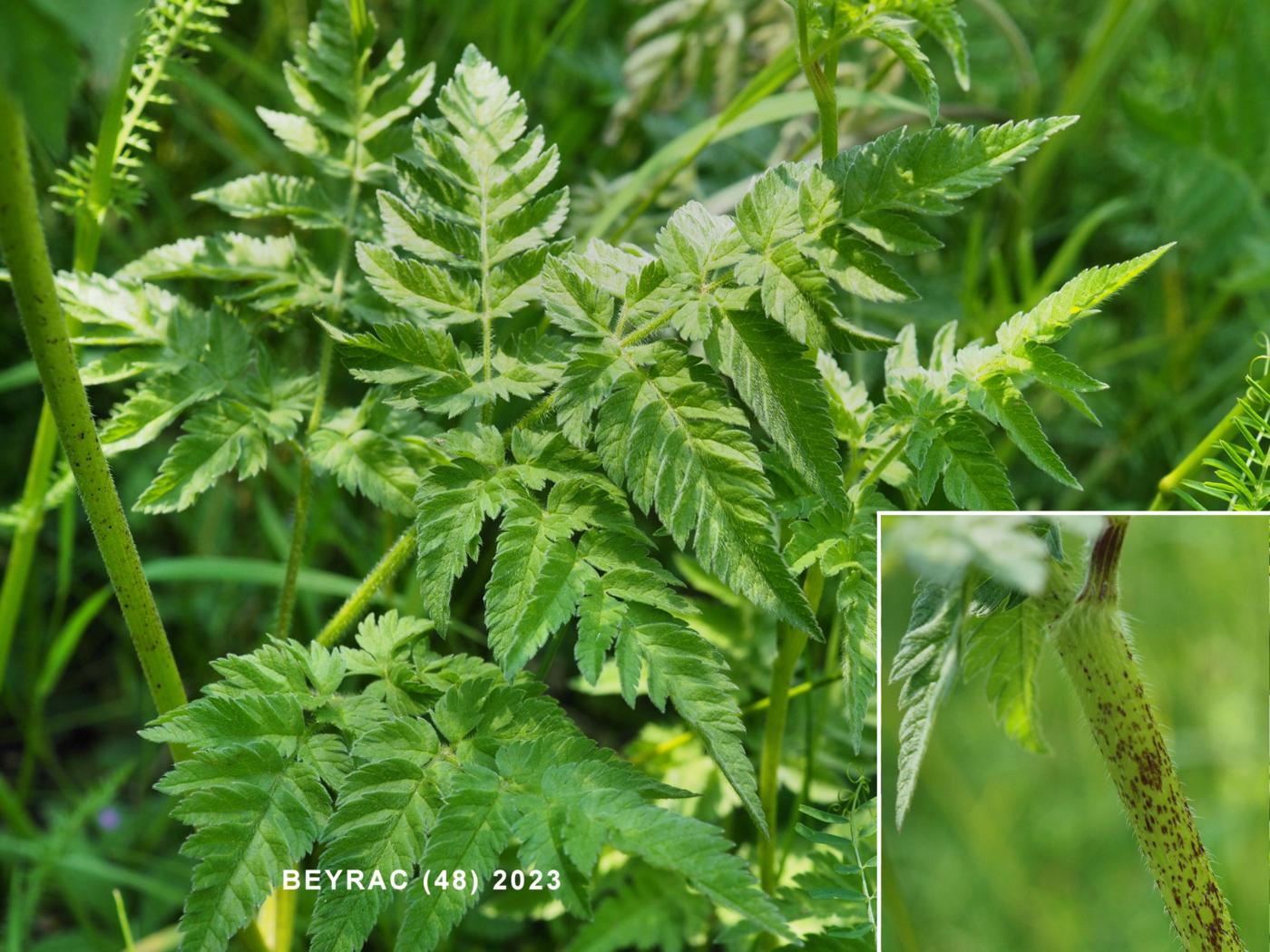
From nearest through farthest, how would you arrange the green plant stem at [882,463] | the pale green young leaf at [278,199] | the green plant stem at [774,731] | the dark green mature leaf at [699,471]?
→ the dark green mature leaf at [699,471]
the green plant stem at [882,463]
the green plant stem at [774,731]
the pale green young leaf at [278,199]

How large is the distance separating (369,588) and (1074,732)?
1.14 m

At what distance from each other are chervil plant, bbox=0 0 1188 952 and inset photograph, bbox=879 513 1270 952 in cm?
8

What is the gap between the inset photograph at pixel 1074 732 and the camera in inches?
42.3

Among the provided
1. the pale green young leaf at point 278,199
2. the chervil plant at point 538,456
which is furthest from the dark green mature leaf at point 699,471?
the pale green young leaf at point 278,199

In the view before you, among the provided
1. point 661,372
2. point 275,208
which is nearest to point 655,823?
point 661,372

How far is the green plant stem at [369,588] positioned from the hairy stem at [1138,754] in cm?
70

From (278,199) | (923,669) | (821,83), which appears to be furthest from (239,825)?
(821,83)

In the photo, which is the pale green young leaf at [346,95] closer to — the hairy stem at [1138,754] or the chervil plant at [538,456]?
the chervil plant at [538,456]

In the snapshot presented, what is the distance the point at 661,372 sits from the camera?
1.16 m

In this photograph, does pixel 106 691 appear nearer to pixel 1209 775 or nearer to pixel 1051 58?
pixel 1209 775

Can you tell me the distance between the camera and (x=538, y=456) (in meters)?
1.21

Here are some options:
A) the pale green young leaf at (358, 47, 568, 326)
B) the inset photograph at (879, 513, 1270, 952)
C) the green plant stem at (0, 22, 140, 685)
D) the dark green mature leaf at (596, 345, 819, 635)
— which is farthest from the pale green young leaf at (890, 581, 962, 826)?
the green plant stem at (0, 22, 140, 685)

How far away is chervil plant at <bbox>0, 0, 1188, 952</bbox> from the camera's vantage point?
42.0 inches

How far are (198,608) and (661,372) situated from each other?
4.77 ft
